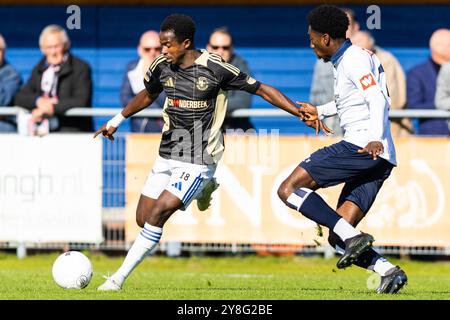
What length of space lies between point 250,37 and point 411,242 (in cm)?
540

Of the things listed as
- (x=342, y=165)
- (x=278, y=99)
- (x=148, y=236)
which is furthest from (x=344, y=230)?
(x=148, y=236)

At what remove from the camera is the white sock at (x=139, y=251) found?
11.0m

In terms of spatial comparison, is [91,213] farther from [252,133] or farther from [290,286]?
[290,286]

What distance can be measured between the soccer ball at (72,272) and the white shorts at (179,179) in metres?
0.92

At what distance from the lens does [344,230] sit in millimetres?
10523

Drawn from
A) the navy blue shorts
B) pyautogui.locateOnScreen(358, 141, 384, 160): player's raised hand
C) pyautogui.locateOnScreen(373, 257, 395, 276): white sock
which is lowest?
pyautogui.locateOnScreen(373, 257, 395, 276): white sock

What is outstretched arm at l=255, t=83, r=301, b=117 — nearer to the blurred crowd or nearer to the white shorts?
the white shorts

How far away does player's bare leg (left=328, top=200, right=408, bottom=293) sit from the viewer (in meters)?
10.6

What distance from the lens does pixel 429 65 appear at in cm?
1706

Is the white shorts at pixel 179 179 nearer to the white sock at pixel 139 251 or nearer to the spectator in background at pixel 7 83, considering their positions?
the white sock at pixel 139 251

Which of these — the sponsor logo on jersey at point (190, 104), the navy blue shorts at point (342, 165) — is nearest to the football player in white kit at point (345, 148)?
the navy blue shorts at point (342, 165)

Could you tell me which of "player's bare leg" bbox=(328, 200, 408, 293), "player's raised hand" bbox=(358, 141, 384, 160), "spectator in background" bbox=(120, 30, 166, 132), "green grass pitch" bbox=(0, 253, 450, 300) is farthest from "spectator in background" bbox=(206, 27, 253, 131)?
"player's raised hand" bbox=(358, 141, 384, 160)
